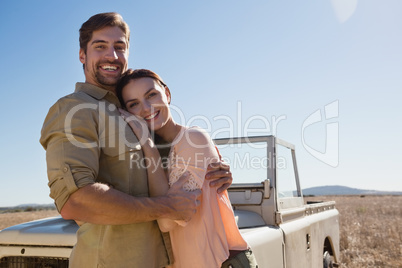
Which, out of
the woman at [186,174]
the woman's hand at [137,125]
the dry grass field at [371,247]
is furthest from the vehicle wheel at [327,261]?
the woman's hand at [137,125]

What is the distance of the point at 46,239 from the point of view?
107 inches

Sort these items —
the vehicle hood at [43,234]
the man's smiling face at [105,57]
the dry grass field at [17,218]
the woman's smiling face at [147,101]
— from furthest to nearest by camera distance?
the dry grass field at [17,218] → the vehicle hood at [43,234] → the woman's smiling face at [147,101] → the man's smiling face at [105,57]

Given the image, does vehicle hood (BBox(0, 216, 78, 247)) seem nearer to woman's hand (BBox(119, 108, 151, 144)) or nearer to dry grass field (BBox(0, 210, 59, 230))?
woman's hand (BBox(119, 108, 151, 144))

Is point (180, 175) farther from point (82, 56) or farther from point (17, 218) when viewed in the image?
point (17, 218)

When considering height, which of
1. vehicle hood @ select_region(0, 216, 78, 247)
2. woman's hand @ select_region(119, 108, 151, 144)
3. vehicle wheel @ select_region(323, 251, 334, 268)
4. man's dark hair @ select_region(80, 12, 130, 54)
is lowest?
vehicle wheel @ select_region(323, 251, 334, 268)

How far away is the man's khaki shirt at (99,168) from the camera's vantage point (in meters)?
1.65

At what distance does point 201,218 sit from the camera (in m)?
1.96

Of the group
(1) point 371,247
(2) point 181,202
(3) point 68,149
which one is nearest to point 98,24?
(3) point 68,149

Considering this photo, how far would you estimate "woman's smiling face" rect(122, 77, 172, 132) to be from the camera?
7.00ft

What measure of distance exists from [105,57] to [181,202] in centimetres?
80

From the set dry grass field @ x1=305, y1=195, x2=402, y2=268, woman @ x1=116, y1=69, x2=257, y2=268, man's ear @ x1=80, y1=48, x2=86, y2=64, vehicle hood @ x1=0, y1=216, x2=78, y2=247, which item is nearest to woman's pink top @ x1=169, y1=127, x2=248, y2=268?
woman @ x1=116, y1=69, x2=257, y2=268

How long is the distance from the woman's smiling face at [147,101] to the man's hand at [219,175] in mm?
355

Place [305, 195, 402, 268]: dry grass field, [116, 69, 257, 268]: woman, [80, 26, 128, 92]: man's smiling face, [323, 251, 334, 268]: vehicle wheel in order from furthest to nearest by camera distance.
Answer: [305, 195, 402, 268]: dry grass field < [323, 251, 334, 268]: vehicle wheel < [80, 26, 128, 92]: man's smiling face < [116, 69, 257, 268]: woman

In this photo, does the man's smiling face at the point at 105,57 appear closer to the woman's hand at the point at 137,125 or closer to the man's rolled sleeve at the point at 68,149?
the woman's hand at the point at 137,125
